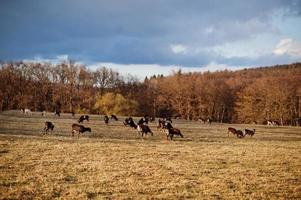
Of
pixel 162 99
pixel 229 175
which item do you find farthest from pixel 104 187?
pixel 162 99

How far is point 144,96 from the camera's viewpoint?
10806 centimetres

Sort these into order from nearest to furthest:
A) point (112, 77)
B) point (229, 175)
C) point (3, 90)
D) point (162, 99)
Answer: point (229, 175)
point (3, 90)
point (162, 99)
point (112, 77)

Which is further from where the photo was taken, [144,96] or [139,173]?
[144,96]

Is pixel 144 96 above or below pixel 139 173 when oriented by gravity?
above

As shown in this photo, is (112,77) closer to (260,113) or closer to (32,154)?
(260,113)

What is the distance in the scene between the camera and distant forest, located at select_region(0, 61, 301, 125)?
296ft

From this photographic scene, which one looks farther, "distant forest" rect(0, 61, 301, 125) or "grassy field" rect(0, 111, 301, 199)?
"distant forest" rect(0, 61, 301, 125)

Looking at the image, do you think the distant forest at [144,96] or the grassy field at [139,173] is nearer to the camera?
the grassy field at [139,173]

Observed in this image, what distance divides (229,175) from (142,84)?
106386mm

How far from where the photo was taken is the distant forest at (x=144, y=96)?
296 feet

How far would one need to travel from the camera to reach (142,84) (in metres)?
123

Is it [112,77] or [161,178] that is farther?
[112,77]

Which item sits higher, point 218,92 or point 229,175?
point 218,92

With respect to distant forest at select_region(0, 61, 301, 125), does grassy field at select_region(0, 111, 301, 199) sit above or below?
below
